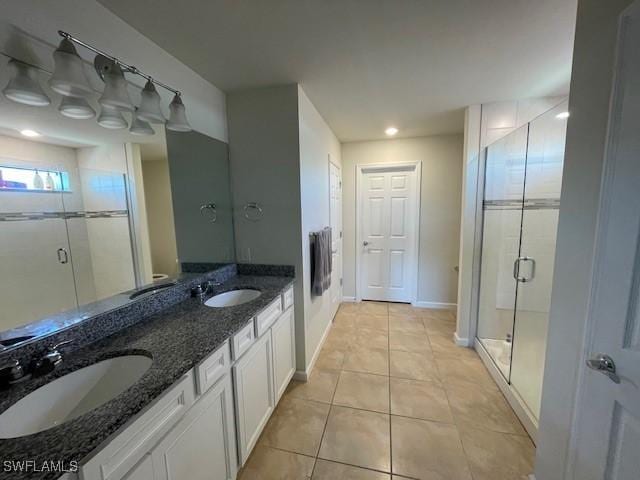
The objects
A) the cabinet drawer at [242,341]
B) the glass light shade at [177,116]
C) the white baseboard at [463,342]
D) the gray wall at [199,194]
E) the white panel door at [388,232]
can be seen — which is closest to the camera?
the cabinet drawer at [242,341]

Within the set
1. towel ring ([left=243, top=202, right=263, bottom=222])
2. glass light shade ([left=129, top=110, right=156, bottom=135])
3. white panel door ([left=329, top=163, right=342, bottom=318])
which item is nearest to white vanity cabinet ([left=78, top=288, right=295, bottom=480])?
towel ring ([left=243, top=202, right=263, bottom=222])

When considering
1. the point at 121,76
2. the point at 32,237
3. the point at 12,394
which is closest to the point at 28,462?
the point at 12,394

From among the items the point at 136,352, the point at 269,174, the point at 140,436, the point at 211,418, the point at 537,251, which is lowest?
the point at 211,418

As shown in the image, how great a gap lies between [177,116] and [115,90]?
15.7 inches

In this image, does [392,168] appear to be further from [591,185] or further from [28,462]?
[28,462]

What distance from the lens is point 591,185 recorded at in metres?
1.01

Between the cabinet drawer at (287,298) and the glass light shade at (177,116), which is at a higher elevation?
the glass light shade at (177,116)

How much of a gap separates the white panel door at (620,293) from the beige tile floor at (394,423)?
744 millimetres

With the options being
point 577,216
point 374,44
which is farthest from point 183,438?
point 374,44

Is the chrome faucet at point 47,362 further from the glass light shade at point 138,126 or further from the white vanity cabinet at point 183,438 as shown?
the glass light shade at point 138,126

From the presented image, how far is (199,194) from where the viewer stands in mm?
2000

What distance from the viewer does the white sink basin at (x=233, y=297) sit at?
1.83 metres

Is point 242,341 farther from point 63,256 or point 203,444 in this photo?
point 63,256

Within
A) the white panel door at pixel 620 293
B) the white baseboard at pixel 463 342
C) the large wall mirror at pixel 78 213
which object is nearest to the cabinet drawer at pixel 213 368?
the large wall mirror at pixel 78 213
